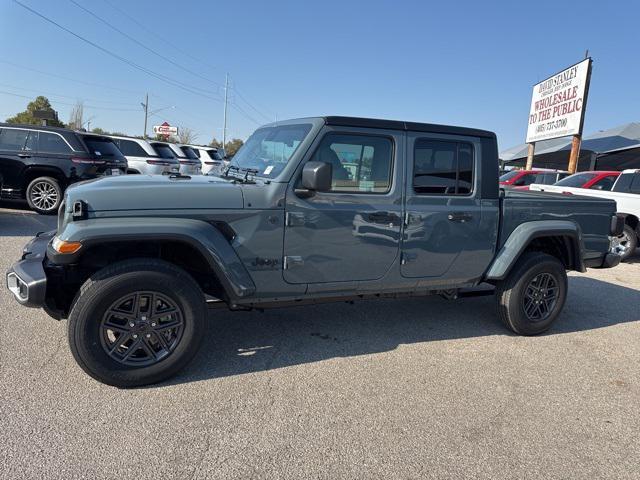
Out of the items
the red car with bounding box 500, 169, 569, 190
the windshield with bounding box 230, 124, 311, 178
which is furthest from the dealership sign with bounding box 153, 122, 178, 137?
the windshield with bounding box 230, 124, 311, 178

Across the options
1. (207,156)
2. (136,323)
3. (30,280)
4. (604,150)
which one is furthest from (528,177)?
(604,150)

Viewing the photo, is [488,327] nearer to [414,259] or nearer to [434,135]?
[414,259]

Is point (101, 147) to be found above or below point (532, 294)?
above

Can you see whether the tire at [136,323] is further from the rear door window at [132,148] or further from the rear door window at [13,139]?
the rear door window at [132,148]

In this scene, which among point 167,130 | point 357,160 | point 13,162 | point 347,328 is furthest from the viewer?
point 167,130

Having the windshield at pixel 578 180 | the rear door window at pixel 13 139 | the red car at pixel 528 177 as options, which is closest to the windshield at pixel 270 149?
the rear door window at pixel 13 139

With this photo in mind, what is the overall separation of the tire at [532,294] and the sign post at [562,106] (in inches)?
517

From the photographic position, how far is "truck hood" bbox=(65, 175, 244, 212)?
9.89 feet

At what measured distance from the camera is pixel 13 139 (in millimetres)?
9555

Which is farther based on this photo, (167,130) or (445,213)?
(167,130)

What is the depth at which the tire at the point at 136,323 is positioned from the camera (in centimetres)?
296

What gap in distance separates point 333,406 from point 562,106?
59.8 feet

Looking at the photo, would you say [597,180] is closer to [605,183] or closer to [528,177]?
[605,183]

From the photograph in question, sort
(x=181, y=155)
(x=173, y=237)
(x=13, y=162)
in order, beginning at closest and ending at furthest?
(x=173, y=237) < (x=13, y=162) < (x=181, y=155)
